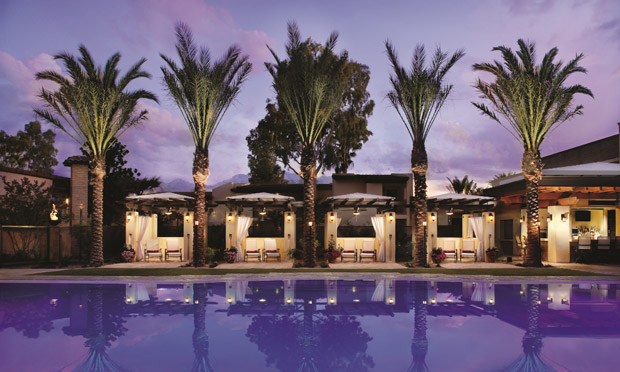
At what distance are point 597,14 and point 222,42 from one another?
57.6 ft

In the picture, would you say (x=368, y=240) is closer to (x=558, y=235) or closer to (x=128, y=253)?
(x=558, y=235)

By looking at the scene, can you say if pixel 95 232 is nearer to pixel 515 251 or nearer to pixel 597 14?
pixel 515 251

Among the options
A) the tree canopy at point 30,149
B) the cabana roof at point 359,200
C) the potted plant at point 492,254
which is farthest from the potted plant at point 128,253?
the tree canopy at point 30,149

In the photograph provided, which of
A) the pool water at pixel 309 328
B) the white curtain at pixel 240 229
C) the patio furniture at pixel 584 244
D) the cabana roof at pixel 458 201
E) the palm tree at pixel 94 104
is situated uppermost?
the palm tree at pixel 94 104

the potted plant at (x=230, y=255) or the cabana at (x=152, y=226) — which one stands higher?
Result: the cabana at (x=152, y=226)

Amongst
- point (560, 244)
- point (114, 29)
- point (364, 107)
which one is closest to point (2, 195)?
point (114, 29)

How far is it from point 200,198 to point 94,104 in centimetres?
568

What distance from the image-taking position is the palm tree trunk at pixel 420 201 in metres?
17.5

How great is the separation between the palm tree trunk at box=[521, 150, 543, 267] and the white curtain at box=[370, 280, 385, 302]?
739cm

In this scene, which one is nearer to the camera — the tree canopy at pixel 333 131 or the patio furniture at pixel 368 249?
the patio furniture at pixel 368 249

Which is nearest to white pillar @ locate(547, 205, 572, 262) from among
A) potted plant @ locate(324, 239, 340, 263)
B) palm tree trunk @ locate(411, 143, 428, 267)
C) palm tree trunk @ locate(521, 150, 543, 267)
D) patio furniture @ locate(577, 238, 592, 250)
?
patio furniture @ locate(577, 238, 592, 250)

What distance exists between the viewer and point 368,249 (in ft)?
65.3

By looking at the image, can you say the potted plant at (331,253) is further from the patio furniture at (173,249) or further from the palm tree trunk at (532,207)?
the palm tree trunk at (532,207)

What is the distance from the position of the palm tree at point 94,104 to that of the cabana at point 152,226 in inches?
79.9
